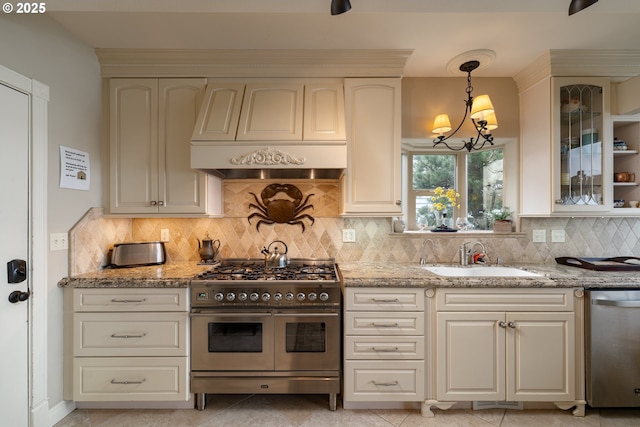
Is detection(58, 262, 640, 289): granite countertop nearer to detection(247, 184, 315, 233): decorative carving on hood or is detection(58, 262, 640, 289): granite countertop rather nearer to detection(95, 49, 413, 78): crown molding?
detection(247, 184, 315, 233): decorative carving on hood

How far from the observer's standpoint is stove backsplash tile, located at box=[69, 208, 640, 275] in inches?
99.7

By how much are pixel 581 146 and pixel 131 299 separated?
3.56 meters

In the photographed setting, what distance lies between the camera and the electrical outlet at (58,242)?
187cm

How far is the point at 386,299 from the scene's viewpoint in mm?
1928

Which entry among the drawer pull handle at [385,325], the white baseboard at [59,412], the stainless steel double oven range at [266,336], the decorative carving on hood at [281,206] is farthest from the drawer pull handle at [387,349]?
the white baseboard at [59,412]

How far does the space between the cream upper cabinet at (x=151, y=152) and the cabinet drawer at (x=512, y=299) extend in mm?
1984

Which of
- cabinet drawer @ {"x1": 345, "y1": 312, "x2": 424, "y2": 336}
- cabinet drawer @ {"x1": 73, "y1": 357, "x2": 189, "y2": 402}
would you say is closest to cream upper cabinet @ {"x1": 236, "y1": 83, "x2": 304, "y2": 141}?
cabinet drawer @ {"x1": 345, "y1": 312, "x2": 424, "y2": 336}

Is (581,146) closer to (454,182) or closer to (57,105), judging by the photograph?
(454,182)

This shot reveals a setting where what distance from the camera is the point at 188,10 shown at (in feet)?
5.23

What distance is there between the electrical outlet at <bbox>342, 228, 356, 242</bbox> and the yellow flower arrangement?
837 millimetres

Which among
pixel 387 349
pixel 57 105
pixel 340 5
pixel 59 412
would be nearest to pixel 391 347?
pixel 387 349

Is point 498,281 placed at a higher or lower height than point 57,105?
lower

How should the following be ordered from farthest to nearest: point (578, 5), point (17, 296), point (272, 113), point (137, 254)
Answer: point (137, 254)
point (272, 113)
point (17, 296)
point (578, 5)

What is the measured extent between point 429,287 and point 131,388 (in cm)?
213
